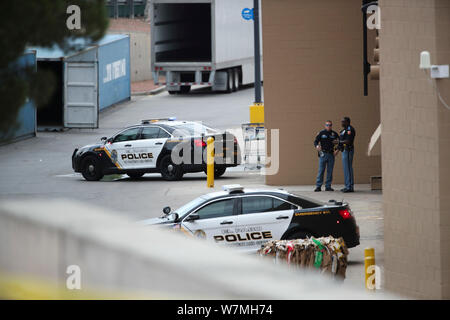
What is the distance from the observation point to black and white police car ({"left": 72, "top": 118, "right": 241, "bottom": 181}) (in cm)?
2222

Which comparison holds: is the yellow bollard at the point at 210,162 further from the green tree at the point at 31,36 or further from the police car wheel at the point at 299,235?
the green tree at the point at 31,36

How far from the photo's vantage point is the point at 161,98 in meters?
42.3

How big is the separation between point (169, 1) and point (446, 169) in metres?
28.7

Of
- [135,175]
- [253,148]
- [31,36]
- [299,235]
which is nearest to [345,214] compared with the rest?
[299,235]

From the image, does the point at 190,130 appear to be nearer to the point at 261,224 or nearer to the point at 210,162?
the point at 210,162

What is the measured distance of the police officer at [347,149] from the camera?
2014 centimetres

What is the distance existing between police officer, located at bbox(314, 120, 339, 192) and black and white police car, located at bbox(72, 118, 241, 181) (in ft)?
8.95

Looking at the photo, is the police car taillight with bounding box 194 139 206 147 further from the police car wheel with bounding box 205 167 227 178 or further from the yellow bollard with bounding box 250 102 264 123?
the yellow bollard with bounding box 250 102 264 123

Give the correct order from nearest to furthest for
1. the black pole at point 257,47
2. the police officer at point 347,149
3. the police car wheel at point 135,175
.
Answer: the police officer at point 347,149, the police car wheel at point 135,175, the black pole at point 257,47

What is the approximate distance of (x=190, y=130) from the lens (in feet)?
74.0

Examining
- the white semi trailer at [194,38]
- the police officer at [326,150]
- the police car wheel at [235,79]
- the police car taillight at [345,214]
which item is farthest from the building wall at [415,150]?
the police car wheel at [235,79]

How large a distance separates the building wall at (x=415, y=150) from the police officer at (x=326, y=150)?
8.57 meters
